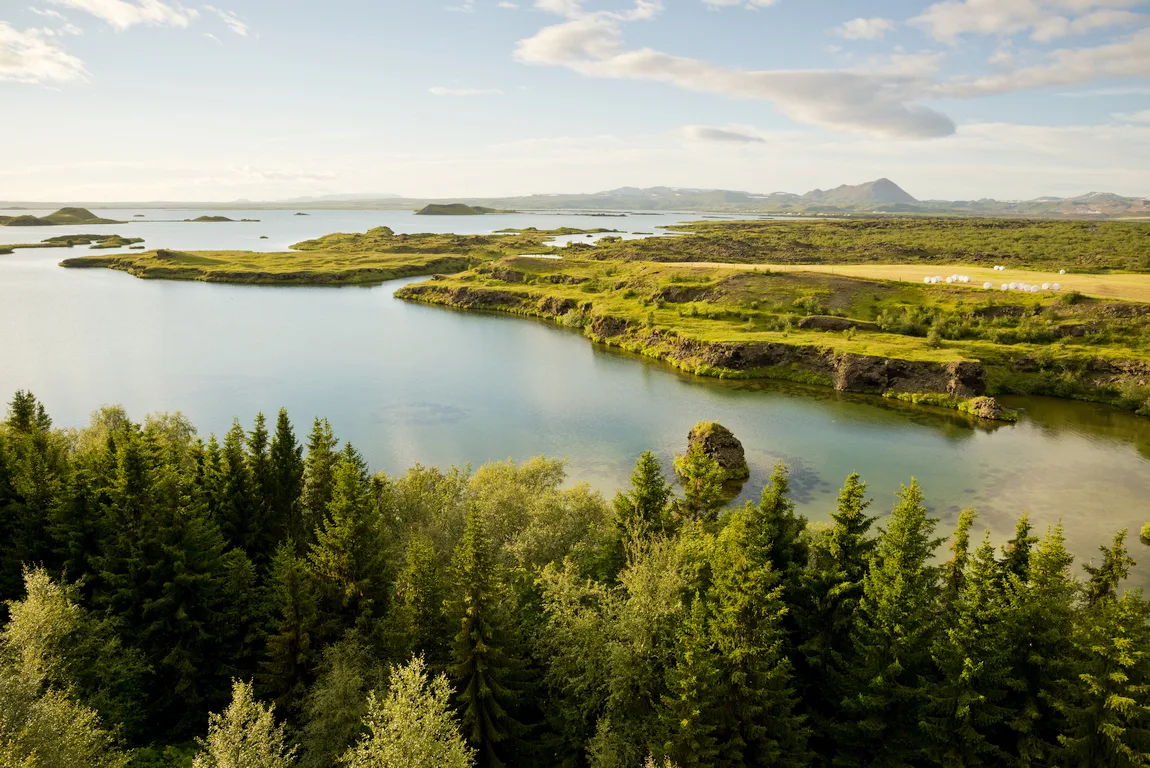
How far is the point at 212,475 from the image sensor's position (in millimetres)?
41031

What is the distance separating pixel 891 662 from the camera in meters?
28.0

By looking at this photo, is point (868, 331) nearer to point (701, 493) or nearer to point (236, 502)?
point (701, 493)

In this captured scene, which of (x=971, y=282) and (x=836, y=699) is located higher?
(x=971, y=282)

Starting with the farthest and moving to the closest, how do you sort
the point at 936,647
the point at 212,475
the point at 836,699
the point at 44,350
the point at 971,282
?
1. the point at 971,282
2. the point at 44,350
3. the point at 212,475
4. the point at 836,699
5. the point at 936,647

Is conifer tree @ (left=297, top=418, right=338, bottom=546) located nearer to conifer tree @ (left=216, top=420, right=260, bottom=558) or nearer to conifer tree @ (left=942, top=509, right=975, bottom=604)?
conifer tree @ (left=216, top=420, right=260, bottom=558)

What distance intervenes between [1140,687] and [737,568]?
15.0 meters

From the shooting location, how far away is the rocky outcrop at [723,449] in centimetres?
6153

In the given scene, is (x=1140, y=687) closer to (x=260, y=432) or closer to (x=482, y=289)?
(x=260, y=432)

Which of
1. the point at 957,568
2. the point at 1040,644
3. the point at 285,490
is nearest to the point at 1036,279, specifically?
the point at 957,568

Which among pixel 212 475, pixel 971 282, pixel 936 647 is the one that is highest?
pixel 971 282

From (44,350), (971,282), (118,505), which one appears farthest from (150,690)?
(971,282)

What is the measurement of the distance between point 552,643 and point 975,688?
740 inches

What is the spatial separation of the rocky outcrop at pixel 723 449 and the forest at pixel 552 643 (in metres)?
22.7

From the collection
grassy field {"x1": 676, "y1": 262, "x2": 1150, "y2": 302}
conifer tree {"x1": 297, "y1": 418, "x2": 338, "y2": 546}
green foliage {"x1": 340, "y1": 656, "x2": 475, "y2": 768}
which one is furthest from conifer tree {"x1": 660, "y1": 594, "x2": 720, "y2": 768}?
grassy field {"x1": 676, "y1": 262, "x2": 1150, "y2": 302}
